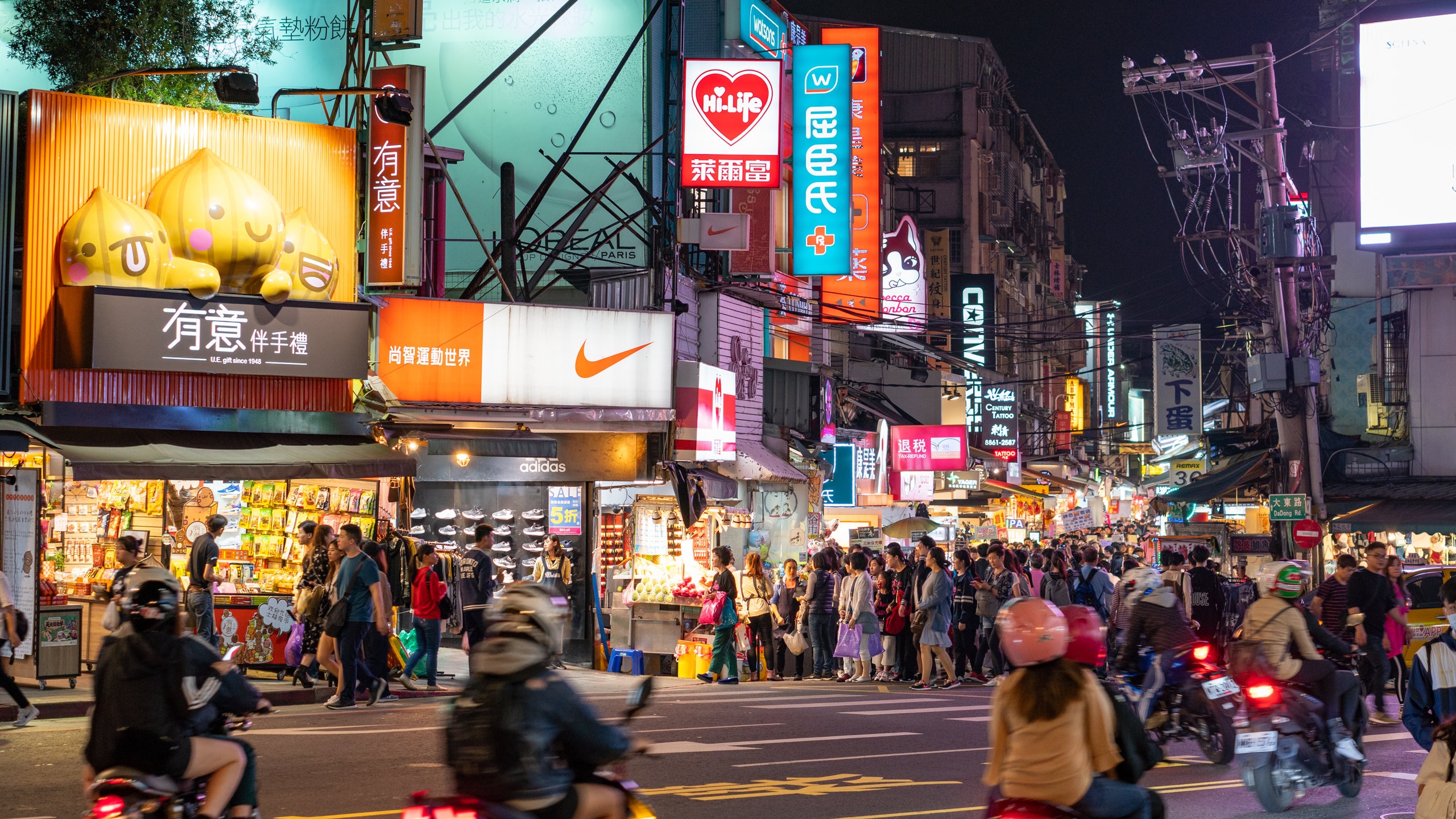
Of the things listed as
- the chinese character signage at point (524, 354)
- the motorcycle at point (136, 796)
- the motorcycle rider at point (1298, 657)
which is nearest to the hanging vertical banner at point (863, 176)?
the chinese character signage at point (524, 354)

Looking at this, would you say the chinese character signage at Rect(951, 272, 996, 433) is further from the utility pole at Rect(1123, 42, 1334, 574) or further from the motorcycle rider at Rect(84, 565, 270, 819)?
the motorcycle rider at Rect(84, 565, 270, 819)

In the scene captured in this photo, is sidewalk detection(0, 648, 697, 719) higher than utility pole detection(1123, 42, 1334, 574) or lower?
lower

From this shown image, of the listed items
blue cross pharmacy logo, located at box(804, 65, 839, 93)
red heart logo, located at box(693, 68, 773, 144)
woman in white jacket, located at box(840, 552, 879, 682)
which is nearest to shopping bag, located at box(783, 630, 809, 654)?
woman in white jacket, located at box(840, 552, 879, 682)

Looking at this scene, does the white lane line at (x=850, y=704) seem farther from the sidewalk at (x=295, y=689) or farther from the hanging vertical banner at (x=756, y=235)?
the hanging vertical banner at (x=756, y=235)

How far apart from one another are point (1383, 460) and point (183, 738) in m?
30.6

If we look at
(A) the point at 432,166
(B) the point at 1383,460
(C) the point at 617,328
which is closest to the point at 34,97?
(A) the point at 432,166

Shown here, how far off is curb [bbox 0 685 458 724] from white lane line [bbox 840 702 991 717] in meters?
4.58

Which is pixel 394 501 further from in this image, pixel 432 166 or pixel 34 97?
pixel 34 97

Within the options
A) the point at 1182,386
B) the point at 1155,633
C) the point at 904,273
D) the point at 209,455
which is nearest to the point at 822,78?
the point at 904,273

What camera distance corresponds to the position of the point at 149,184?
18.7 meters

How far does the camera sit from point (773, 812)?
9391mm

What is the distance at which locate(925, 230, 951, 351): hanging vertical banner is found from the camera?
58000 mm

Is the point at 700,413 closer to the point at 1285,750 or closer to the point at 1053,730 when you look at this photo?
the point at 1285,750

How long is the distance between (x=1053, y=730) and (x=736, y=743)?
24.7ft
